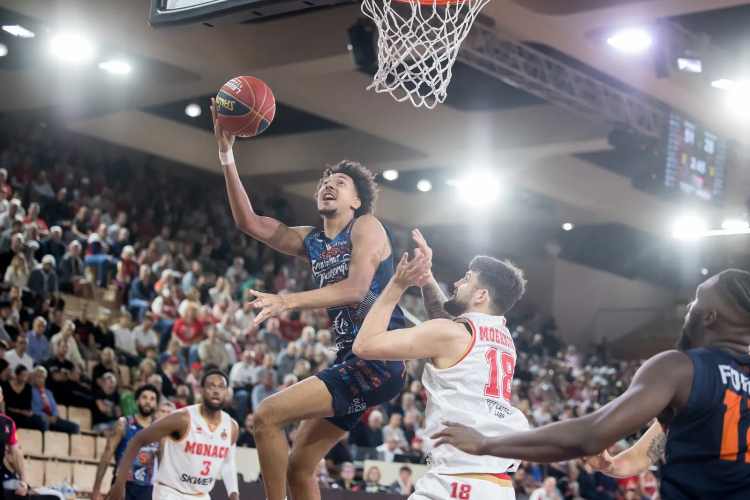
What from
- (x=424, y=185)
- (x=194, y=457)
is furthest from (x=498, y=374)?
(x=424, y=185)

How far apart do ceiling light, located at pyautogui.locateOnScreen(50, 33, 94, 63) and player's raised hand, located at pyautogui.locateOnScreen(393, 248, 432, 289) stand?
11646 mm

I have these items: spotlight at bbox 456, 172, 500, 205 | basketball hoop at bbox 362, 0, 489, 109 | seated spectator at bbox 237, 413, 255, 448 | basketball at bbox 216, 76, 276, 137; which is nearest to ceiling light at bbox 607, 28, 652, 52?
basketball hoop at bbox 362, 0, 489, 109

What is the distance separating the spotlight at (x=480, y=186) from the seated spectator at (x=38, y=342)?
11235 millimetres

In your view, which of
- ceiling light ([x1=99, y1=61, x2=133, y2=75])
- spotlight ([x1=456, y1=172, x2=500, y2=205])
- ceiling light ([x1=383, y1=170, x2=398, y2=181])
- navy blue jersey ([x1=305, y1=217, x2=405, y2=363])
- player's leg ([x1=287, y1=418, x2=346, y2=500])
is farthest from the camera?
ceiling light ([x1=383, y1=170, x2=398, y2=181])

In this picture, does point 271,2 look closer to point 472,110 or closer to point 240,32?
point 240,32

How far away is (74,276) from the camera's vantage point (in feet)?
43.5

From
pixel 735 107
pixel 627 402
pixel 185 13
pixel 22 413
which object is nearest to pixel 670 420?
pixel 627 402

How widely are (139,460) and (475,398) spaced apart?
4.57 meters

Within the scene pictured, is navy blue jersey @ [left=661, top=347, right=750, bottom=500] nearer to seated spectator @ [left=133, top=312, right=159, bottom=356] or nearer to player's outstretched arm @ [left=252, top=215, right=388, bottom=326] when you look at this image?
player's outstretched arm @ [left=252, top=215, right=388, bottom=326]

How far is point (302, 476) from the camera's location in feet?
14.7

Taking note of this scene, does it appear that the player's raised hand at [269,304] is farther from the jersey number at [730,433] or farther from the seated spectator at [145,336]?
the seated spectator at [145,336]

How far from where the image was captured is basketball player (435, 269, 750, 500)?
2.65m

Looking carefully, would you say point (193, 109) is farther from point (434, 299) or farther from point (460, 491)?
point (460, 491)

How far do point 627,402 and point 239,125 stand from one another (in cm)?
300
